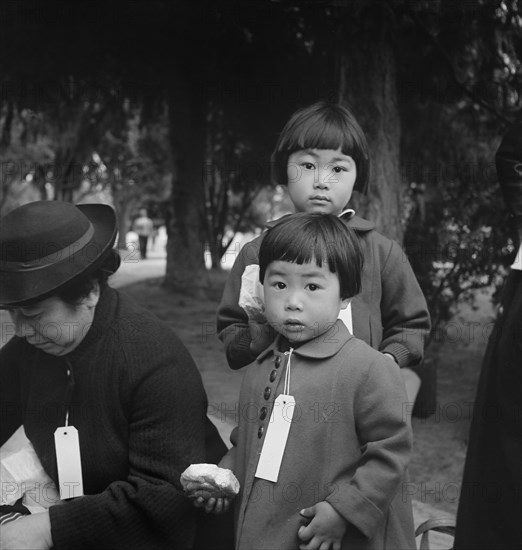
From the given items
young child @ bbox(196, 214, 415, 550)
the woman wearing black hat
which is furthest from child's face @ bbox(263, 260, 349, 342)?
the woman wearing black hat

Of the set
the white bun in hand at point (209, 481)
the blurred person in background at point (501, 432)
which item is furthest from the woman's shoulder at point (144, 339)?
the blurred person in background at point (501, 432)

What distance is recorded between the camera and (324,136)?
2340 mm

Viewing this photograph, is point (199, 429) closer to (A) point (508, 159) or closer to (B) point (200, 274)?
(A) point (508, 159)

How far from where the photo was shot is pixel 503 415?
7.93ft

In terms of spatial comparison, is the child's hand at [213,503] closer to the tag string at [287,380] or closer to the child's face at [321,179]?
the tag string at [287,380]

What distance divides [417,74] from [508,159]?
388 cm

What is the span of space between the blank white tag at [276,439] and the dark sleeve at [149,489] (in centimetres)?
28

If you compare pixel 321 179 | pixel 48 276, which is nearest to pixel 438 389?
pixel 321 179

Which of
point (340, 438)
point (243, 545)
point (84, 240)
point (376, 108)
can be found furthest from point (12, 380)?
point (376, 108)

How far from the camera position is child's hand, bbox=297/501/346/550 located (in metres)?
1.83

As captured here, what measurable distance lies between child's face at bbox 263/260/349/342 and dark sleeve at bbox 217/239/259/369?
0.44m

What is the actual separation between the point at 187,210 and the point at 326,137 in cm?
1034

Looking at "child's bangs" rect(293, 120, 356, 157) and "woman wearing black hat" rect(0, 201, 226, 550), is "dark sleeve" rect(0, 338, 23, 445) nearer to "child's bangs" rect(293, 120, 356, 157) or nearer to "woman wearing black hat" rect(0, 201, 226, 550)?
"woman wearing black hat" rect(0, 201, 226, 550)

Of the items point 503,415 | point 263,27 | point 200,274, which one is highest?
point 263,27
